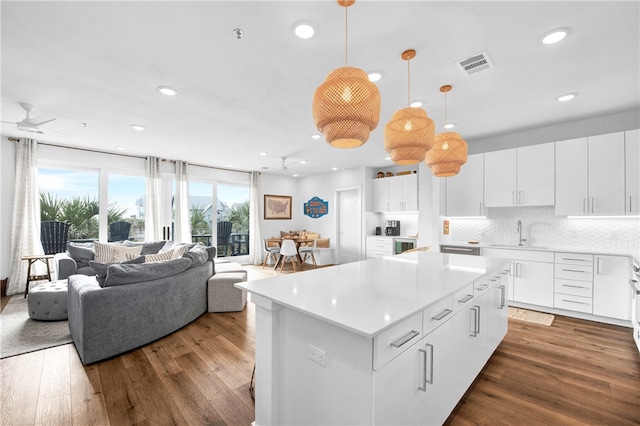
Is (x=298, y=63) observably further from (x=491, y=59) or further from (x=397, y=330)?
(x=397, y=330)

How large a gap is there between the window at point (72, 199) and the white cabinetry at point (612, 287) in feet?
27.0

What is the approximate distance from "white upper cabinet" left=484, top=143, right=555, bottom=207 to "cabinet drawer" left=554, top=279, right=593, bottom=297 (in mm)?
1077

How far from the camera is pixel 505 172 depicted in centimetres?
418

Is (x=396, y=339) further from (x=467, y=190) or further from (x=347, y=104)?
(x=467, y=190)

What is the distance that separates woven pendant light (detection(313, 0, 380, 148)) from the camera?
1.39 meters

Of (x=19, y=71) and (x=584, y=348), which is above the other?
(x=19, y=71)

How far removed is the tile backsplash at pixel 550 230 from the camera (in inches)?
138

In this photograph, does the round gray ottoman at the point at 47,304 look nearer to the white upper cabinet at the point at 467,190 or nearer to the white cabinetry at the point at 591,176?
the white upper cabinet at the point at 467,190

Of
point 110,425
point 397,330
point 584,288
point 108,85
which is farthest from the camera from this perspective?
point 584,288

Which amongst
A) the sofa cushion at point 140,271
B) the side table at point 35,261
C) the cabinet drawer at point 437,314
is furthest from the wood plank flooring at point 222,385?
the side table at point 35,261

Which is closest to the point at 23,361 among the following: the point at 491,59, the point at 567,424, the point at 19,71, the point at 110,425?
the point at 110,425

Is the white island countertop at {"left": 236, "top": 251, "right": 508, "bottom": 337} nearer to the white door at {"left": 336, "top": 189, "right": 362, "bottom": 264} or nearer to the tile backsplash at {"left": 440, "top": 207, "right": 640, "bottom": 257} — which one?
the tile backsplash at {"left": 440, "top": 207, "right": 640, "bottom": 257}

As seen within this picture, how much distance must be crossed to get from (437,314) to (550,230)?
3833mm

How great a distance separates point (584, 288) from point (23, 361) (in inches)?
243
